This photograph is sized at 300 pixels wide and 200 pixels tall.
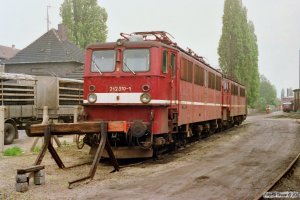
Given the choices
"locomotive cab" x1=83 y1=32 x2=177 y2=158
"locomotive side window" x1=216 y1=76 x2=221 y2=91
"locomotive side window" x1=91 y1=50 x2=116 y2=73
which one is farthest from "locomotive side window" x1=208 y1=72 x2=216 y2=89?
"locomotive side window" x1=91 y1=50 x2=116 y2=73

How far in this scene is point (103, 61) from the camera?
40.5ft

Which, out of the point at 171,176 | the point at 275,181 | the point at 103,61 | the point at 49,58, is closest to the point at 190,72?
the point at 103,61

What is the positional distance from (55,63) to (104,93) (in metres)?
29.5

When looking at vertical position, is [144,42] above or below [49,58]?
below

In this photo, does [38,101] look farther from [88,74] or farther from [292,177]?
[292,177]

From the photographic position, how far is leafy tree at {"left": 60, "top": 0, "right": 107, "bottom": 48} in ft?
156

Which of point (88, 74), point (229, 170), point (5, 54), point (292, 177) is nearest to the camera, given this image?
point (292, 177)

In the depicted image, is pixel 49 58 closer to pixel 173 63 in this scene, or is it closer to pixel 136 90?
pixel 173 63

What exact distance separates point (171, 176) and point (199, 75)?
7.31m

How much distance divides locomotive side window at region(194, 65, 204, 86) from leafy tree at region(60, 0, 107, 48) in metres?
31.7

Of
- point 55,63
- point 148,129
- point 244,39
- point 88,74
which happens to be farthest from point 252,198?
point 244,39

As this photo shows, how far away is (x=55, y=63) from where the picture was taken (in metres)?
40.4

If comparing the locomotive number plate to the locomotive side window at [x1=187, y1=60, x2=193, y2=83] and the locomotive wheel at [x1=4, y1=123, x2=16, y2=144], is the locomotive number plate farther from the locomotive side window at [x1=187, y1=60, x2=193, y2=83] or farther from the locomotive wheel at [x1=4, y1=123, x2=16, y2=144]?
the locomotive wheel at [x1=4, y1=123, x2=16, y2=144]

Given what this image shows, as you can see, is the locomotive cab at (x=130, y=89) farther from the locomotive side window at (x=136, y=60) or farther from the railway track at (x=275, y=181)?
the railway track at (x=275, y=181)
